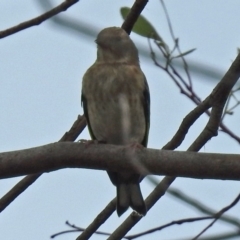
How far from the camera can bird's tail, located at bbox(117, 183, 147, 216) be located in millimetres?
4306

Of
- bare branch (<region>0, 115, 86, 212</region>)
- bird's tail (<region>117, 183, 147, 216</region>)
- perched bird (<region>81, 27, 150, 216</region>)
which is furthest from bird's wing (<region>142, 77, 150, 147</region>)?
bare branch (<region>0, 115, 86, 212</region>)

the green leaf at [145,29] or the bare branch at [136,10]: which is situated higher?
the bare branch at [136,10]

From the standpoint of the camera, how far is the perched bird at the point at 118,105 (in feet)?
16.5

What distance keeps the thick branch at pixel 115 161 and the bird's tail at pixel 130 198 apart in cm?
103

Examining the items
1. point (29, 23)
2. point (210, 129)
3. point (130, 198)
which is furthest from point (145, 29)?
point (130, 198)

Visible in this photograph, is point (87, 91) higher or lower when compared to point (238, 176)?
higher

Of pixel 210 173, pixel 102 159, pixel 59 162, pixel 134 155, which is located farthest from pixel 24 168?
pixel 210 173

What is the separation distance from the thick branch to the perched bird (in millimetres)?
1628

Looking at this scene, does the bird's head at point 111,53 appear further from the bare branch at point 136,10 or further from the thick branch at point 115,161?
the thick branch at point 115,161

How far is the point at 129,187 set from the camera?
4957 mm

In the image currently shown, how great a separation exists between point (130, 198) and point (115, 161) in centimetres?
156

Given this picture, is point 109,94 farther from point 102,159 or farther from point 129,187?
point 102,159

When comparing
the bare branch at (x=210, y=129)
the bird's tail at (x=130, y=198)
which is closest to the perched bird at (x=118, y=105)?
the bird's tail at (x=130, y=198)

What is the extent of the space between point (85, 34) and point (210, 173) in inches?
76.7
